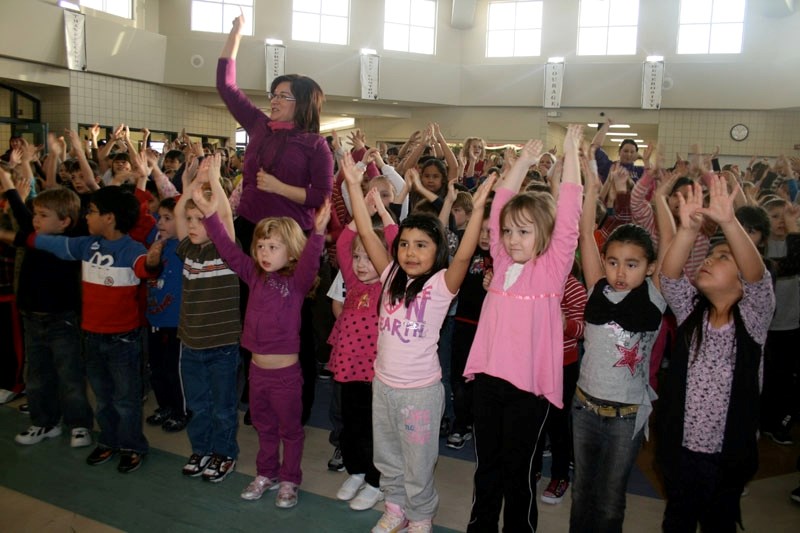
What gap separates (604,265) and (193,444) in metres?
2.21

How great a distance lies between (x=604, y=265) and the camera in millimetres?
2438

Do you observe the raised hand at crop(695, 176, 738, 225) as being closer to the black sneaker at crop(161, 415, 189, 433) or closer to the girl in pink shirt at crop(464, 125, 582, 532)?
the girl in pink shirt at crop(464, 125, 582, 532)

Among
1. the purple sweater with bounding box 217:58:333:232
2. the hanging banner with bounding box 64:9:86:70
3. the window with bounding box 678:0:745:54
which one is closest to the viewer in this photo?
the purple sweater with bounding box 217:58:333:232

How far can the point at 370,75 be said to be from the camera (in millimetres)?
14852

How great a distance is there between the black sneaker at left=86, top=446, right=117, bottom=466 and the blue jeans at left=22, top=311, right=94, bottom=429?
29 centimetres

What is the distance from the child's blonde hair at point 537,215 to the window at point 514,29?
14058 mm

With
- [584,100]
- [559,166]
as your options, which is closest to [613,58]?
[584,100]

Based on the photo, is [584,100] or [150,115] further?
[584,100]

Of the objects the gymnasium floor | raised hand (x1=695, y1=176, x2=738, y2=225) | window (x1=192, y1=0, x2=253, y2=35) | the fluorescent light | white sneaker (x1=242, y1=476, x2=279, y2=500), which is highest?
window (x1=192, y1=0, x2=253, y2=35)

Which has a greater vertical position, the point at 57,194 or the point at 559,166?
the point at 559,166

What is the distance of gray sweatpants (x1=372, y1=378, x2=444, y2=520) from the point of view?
2559 mm

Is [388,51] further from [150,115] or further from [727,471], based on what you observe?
[727,471]

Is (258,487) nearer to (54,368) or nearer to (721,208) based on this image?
(54,368)

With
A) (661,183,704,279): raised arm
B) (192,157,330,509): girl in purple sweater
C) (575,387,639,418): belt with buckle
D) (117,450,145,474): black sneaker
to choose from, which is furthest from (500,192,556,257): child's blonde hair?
(117,450,145,474): black sneaker
